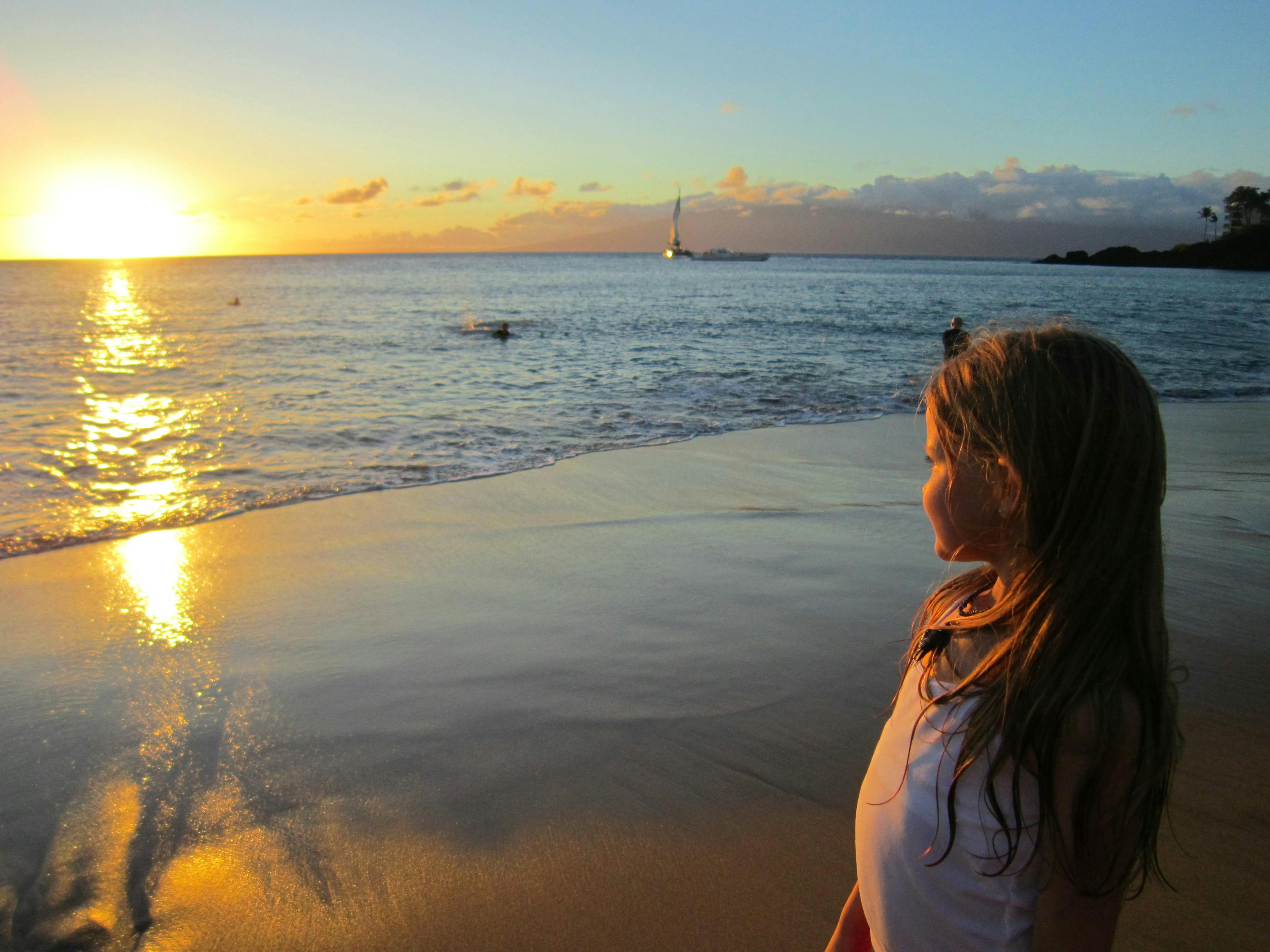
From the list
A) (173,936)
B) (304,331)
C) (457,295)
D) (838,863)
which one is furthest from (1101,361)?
(457,295)

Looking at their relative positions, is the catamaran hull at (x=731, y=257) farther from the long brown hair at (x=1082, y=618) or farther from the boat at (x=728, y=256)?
the long brown hair at (x=1082, y=618)

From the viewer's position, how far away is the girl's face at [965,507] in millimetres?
1256

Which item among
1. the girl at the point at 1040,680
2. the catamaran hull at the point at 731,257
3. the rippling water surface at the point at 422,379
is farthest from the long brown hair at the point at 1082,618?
the catamaran hull at the point at 731,257

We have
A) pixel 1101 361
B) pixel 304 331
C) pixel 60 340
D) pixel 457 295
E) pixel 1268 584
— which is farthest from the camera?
pixel 457 295

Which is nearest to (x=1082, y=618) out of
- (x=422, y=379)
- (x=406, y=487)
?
(x=406, y=487)

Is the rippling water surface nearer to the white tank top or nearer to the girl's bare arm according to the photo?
the white tank top

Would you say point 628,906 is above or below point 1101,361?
below

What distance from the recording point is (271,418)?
11680 mm

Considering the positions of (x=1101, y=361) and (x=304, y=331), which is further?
(x=304, y=331)

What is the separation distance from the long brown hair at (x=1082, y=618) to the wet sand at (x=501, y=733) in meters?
1.51

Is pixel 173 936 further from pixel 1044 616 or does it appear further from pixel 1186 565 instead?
pixel 1186 565

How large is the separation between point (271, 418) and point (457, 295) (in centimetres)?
4230

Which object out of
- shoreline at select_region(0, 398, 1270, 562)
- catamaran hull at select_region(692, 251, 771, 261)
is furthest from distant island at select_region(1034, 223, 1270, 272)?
shoreline at select_region(0, 398, 1270, 562)

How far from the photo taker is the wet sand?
8.07 ft
